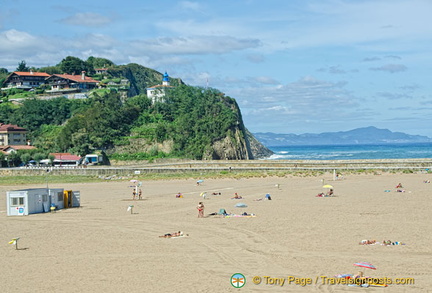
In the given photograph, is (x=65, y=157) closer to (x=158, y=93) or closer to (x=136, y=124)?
(x=136, y=124)

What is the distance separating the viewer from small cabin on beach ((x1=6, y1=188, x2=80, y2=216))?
103 ft

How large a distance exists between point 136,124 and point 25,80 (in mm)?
37486

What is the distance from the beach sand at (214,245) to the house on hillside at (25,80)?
85.8m

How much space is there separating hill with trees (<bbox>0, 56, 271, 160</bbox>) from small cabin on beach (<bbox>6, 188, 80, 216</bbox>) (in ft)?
144

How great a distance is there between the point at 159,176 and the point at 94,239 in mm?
38617

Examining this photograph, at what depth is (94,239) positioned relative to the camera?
2259 cm

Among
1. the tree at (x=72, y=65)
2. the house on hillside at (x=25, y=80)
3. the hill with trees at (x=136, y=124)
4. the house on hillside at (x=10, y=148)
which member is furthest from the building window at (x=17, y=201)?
the tree at (x=72, y=65)

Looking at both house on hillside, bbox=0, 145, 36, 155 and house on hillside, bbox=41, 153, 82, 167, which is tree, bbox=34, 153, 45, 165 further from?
house on hillside, bbox=0, 145, 36, 155

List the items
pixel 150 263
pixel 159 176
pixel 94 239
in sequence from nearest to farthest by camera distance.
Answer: pixel 150 263 → pixel 94 239 → pixel 159 176

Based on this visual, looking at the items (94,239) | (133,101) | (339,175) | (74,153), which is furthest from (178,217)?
(133,101)

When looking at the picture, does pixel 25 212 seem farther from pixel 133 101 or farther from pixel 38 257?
pixel 133 101

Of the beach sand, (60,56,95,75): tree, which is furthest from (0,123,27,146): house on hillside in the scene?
the beach sand

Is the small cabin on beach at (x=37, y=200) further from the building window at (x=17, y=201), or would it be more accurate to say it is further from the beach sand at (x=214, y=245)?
the beach sand at (x=214, y=245)

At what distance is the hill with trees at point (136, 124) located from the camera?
8244cm
